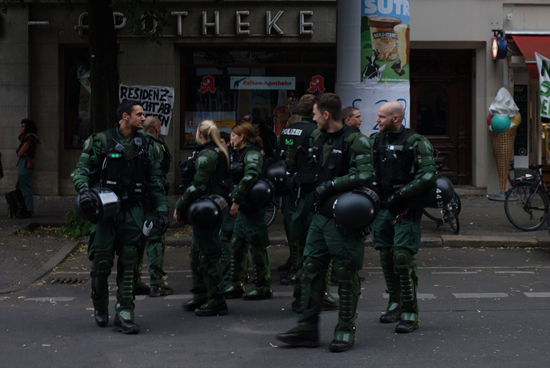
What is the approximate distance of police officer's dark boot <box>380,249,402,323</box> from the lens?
6410 mm

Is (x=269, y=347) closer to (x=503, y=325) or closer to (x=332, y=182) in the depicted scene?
(x=332, y=182)

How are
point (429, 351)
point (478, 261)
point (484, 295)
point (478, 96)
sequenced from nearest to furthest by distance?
point (429, 351) → point (484, 295) → point (478, 261) → point (478, 96)

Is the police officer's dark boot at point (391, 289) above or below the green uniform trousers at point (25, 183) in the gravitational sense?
below

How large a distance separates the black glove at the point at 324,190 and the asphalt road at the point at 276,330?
115 cm

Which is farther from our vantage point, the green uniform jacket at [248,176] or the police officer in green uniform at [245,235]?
the police officer in green uniform at [245,235]

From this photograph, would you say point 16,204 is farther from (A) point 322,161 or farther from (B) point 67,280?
(A) point 322,161

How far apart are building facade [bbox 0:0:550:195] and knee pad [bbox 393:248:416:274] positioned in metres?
10.2

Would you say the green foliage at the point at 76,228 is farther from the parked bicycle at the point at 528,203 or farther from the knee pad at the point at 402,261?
the parked bicycle at the point at 528,203

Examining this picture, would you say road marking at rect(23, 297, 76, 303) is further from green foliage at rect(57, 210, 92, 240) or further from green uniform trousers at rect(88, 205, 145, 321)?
green foliage at rect(57, 210, 92, 240)

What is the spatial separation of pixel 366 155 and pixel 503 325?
6.53 feet

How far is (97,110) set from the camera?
11195mm

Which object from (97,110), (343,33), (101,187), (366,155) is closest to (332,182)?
(366,155)

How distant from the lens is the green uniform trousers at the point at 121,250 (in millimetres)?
6172

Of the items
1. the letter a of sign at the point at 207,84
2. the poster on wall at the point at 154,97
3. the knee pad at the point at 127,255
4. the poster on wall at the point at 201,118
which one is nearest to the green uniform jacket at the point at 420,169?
the knee pad at the point at 127,255
